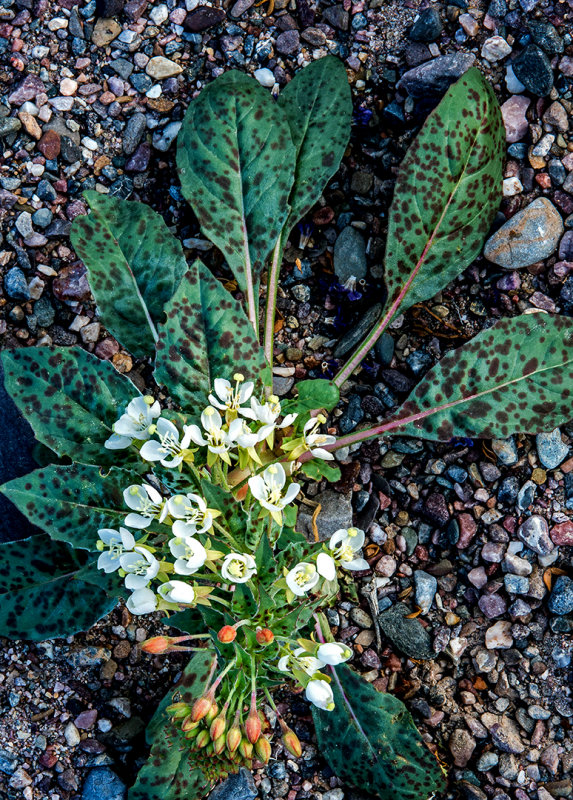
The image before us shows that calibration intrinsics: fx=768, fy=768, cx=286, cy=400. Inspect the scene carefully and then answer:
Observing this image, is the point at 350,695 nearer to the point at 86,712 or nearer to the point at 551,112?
the point at 86,712

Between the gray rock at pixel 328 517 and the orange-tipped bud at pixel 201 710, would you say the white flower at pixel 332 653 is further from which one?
the gray rock at pixel 328 517

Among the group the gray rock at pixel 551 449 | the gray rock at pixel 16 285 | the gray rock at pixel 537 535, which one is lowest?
the gray rock at pixel 537 535

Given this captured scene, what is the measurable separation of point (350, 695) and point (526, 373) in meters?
1.48

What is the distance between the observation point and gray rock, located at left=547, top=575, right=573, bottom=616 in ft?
10.5

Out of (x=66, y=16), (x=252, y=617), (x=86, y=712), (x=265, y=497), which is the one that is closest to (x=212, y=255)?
(x=66, y=16)

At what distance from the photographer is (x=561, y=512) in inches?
130

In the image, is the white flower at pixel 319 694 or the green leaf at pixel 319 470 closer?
the white flower at pixel 319 694

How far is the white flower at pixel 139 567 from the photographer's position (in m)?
2.24

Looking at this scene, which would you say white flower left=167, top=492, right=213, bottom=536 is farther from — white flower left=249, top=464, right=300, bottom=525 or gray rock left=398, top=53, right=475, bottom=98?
gray rock left=398, top=53, right=475, bottom=98

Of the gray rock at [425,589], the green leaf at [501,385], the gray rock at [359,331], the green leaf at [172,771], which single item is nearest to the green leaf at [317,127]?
the gray rock at [359,331]

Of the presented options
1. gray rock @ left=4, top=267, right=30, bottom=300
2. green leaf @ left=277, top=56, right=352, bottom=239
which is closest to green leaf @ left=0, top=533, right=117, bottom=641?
gray rock @ left=4, top=267, right=30, bottom=300

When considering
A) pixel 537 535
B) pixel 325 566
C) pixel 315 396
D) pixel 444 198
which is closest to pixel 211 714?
pixel 325 566

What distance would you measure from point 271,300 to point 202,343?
600mm

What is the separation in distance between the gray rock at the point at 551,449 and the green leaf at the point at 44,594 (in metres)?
1.90
